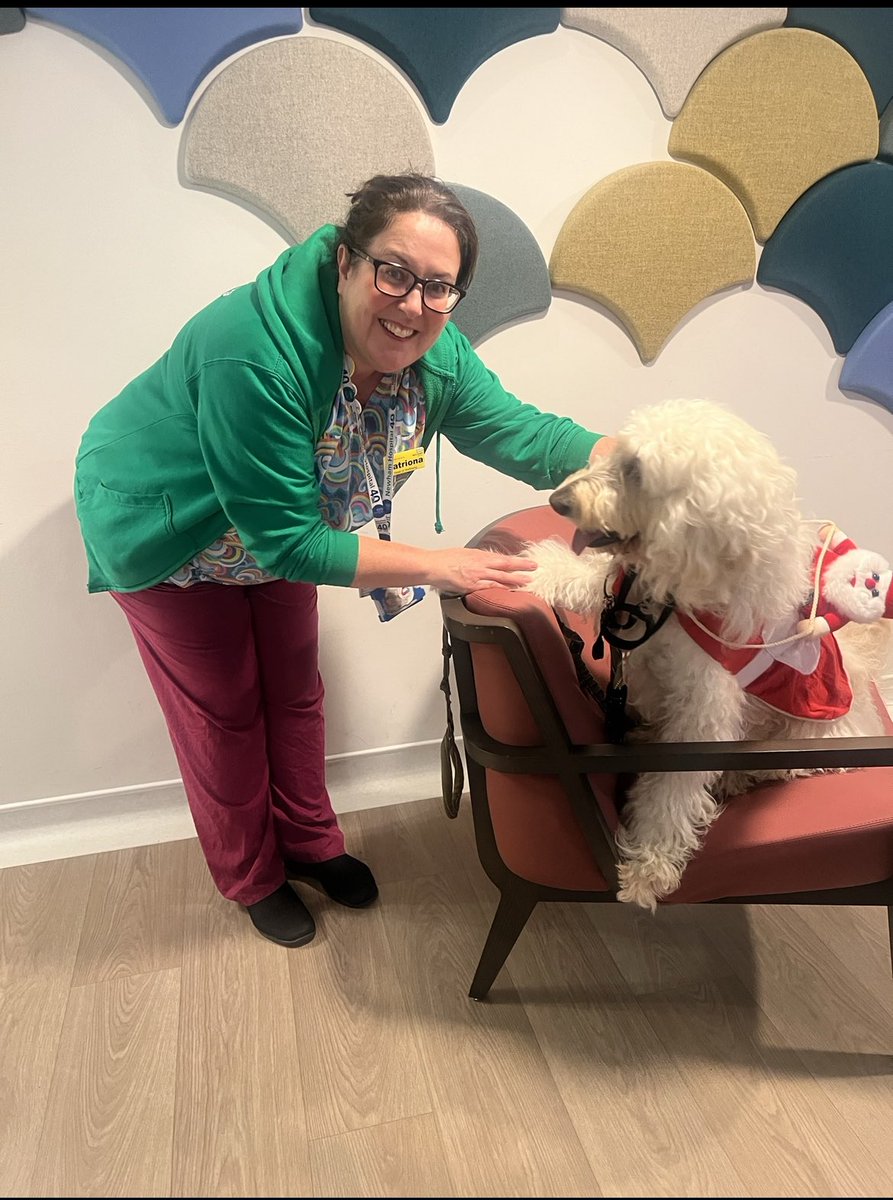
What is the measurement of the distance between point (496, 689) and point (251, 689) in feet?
2.26

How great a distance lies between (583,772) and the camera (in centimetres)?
129

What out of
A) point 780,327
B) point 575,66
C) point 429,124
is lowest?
point 780,327

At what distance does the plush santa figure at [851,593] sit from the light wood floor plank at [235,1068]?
1.30 metres

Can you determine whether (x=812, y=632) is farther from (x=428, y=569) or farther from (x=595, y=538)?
(x=428, y=569)

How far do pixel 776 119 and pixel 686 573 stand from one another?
4.40 ft

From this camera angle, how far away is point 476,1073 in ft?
4.93

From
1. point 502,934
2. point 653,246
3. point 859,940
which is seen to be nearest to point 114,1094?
point 502,934

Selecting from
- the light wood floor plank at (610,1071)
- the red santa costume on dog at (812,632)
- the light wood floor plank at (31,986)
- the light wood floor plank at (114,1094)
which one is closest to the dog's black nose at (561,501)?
the red santa costume on dog at (812,632)

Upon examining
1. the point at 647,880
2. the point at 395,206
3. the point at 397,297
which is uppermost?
the point at 395,206

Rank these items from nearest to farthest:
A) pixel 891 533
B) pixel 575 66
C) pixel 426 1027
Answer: pixel 426 1027
pixel 575 66
pixel 891 533

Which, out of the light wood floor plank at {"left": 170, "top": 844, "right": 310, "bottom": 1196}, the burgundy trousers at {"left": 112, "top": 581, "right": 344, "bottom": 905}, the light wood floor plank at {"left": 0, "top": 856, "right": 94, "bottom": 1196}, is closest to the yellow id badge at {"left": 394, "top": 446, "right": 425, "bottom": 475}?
the burgundy trousers at {"left": 112, "top": 581, "right": 344, "bottom": 905}

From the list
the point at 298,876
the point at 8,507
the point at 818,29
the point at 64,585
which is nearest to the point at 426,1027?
the point at 298,876

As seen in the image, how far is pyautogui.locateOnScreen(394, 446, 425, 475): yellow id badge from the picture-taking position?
1.48 metres

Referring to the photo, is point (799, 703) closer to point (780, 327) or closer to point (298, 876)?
point (780, 327)
